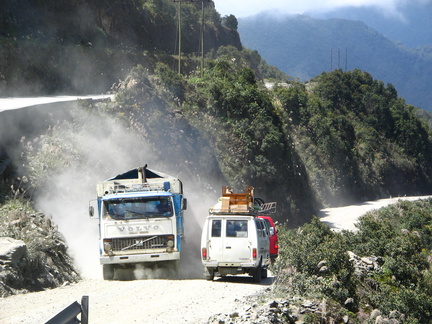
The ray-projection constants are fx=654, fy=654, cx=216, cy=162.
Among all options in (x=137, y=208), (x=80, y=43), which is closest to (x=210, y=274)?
(x=137, y=208)

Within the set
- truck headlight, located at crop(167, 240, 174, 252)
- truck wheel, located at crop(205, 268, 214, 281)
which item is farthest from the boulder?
truck wheel, located at crop(205, 268, 214, 281)

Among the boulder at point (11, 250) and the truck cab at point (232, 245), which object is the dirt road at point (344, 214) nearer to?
the truck cab at point (232, 245)

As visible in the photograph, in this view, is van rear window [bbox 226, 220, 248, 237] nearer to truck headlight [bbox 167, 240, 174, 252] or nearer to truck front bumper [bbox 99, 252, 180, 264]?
truck headlight [bbox 167, 240, 174, 252]

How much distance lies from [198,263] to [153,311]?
33.3 feet

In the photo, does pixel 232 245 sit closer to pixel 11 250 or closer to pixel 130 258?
pixel 130 258

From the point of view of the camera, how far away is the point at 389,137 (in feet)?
281

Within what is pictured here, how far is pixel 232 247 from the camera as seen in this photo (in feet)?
57.9

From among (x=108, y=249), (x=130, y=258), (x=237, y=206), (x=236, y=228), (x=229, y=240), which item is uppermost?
(x=237, y=206)

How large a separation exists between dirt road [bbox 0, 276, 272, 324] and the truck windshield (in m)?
1.96

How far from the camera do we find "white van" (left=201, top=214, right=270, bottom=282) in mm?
17562

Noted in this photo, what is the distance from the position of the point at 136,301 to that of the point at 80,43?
42.8m

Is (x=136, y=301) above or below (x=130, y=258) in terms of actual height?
below

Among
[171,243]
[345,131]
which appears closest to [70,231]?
[171,243]

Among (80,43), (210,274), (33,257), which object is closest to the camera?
(33,257)
